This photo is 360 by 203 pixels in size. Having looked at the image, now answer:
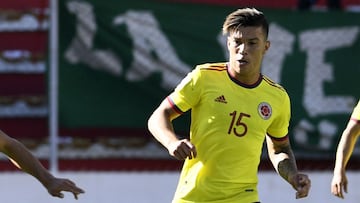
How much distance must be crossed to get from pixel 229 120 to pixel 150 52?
3448mm

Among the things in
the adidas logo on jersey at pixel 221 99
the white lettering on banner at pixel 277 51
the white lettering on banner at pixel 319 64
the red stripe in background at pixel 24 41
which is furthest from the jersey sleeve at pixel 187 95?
the red stripe in background at pixel 24 41

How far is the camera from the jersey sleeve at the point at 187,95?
5.51 meters

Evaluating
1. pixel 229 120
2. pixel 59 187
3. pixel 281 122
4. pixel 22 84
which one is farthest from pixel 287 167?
pixel 22 84

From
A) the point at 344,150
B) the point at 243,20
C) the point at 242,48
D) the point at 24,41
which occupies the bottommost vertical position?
the point at 344,150

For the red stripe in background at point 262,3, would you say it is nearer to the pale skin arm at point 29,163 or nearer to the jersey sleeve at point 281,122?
the jersey sleeve at point 281,122

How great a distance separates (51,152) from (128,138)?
0.78 metres

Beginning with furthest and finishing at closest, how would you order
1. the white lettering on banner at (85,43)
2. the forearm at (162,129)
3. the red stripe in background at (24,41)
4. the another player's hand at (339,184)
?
the red stripe in background at (24,41) → the white lettering on banner at (85,43) → the another player's hand at (339,184) → the forearm at (162,129)

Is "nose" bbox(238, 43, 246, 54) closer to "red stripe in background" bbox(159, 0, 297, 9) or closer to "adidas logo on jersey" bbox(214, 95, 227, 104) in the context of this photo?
"adidas logo on jersey" bbox(214, 95, 227, 104)

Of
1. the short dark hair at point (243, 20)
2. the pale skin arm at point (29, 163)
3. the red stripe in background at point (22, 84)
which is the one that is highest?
the short dark hair at point (243, 20)

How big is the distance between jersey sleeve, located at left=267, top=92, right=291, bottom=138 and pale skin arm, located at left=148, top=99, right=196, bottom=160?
59 cm

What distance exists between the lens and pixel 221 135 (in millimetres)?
5477

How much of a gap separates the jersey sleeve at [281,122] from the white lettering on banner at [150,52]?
3.15 m

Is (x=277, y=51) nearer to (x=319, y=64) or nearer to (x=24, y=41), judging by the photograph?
(x=319, y=64)

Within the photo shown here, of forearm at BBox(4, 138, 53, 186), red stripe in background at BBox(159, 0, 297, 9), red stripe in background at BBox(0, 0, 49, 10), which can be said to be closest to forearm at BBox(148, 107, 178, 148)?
forearm at BBox(4, 138, 53, 186)
